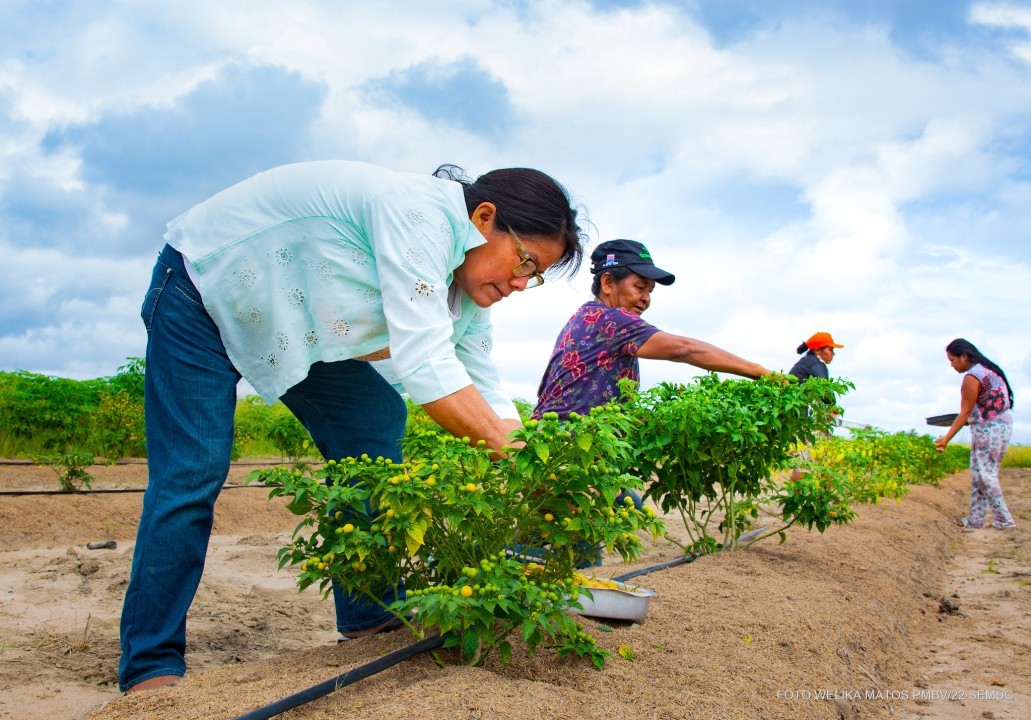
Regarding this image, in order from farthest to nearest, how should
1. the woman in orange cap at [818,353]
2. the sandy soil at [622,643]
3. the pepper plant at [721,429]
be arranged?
the woman in orange cap at [818,353] → the pepper plant at [721,429] → the sandy soil at [622,643]

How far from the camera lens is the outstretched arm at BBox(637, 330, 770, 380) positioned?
13.1 feet

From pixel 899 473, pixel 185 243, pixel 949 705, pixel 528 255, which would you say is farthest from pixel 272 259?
pixel 899 473

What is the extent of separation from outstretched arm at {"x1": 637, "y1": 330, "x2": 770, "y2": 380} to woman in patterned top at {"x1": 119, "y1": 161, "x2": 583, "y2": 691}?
1.49 m

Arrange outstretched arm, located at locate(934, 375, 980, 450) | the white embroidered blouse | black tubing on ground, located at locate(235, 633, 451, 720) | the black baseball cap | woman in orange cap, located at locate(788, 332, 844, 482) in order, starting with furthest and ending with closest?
outstretched arm, located at locate(934, 375, 980, 450)
woman in orange cap, located at locate(788, 332, 844, 482)
the black baseball cap
the white embroidered blouse
black tubing on ground, located at locate(235, 633, 451, 720)

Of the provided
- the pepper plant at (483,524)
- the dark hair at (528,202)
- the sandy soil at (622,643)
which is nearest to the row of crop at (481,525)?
the pepper plant at (483,524)

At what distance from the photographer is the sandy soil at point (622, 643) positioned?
214cm

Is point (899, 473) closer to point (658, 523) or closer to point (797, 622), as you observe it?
point (797, 622)

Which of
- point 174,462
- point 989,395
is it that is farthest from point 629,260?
point 989,395

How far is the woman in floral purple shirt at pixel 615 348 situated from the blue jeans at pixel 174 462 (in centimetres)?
183

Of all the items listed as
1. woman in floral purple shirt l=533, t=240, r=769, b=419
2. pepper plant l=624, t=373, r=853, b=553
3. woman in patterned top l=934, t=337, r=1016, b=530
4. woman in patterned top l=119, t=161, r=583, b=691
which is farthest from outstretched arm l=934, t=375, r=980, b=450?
woman in patterned top l=119, t=161, r=583, b=691

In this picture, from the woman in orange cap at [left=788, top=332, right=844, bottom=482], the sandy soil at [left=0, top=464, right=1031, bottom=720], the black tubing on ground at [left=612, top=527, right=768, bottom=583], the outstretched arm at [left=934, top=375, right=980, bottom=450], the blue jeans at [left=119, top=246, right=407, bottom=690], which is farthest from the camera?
the outstretched arm at [left=934, top=375, right=980, bottom=450]

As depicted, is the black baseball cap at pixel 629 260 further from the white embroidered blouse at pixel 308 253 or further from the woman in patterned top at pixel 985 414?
the woman in patterned top at pixel 985 414

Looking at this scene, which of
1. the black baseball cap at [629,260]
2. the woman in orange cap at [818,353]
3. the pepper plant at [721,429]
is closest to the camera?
the pepper plant at [721,429]

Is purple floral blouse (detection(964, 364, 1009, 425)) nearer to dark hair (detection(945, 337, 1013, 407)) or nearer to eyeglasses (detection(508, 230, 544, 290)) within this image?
dark hair (detection(945, 337, 1013, 407))
